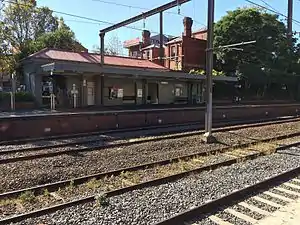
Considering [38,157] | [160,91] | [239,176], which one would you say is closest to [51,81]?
[160,91]

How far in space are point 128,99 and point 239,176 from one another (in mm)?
22084

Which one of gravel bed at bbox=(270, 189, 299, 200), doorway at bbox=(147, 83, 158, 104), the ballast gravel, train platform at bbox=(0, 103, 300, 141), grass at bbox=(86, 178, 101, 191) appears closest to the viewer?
the ballast gravel

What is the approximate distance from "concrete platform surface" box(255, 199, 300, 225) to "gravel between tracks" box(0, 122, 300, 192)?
4573mm

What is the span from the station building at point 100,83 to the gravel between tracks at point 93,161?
11.8m

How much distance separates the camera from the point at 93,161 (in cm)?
983

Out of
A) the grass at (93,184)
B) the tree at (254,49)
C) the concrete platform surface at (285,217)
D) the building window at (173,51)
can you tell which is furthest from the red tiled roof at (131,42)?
the concrete platform surface at (285,217)

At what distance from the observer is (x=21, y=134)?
47.3ft

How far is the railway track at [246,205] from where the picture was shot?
17.4 ft

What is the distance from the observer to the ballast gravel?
17.4 feet

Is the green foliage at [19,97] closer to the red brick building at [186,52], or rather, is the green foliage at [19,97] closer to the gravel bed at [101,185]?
the gravel bed at [101,185]

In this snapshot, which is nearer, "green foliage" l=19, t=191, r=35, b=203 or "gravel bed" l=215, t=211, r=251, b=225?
"gravel bed" l=215, t=211, r=251, b=225

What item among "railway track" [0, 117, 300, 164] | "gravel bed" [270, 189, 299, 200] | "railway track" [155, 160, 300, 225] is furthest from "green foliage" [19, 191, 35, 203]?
"gravel bed" [270, 189, 299, 200]

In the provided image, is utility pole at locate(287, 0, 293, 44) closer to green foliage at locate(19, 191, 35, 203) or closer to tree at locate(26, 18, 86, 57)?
tree at locate(26, 18, 86, 57)

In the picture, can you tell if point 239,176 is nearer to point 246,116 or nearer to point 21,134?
point 21,134
